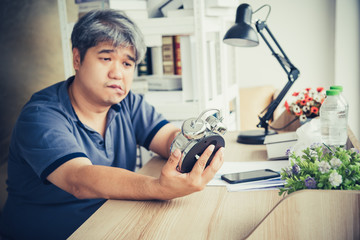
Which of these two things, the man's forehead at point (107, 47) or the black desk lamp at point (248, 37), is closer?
the man's forehead at point (107, 47)

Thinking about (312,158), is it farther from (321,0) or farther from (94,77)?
(321,0)

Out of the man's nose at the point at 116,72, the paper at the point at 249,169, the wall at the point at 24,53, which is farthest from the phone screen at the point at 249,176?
the wall at the point at 24,53

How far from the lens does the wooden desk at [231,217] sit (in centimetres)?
59

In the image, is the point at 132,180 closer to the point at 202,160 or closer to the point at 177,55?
the point at 202,160

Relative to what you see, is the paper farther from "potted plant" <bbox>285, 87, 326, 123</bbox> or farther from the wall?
the wall

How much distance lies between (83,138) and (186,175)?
524 mm

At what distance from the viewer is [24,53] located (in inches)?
79.8

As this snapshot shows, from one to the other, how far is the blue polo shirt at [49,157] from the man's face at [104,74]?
80 mm

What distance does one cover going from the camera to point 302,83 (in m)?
2.58

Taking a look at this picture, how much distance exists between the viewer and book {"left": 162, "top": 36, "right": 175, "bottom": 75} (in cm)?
195

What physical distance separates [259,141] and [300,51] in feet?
4.29

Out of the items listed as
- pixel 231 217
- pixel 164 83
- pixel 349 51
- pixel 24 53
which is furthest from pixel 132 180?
pixel 349 51

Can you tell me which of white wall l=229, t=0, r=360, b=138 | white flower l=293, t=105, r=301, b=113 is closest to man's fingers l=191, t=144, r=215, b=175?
white flower l=293, t=105, r=301, b=113

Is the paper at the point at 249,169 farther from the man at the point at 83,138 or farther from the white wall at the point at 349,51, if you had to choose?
the white wall at the point at 349,51
